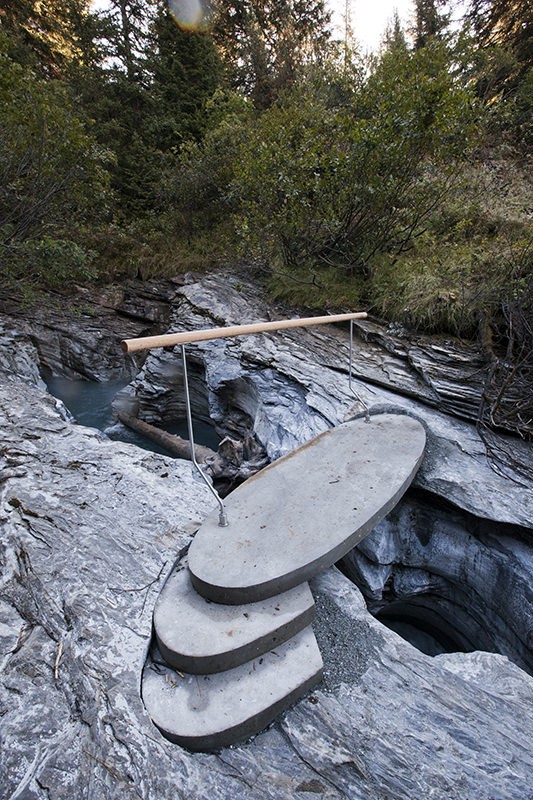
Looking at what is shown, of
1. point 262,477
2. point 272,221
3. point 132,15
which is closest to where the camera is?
point 262,477

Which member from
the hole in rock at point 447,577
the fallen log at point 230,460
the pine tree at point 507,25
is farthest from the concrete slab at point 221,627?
the pine tree at point 507,25

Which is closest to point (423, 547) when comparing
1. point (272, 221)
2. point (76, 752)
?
point (76, 752)

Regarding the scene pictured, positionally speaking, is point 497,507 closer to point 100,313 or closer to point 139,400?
point 139,400

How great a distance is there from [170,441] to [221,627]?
4.90 metres

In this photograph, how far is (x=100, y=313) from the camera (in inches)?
390

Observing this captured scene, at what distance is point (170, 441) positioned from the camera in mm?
6711

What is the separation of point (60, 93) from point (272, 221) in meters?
5.93

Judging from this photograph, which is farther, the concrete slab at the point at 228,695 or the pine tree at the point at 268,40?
the pine tree at the point at 268,40

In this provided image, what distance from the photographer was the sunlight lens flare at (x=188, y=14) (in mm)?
12391

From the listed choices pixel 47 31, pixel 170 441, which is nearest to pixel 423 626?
pixel 170 441

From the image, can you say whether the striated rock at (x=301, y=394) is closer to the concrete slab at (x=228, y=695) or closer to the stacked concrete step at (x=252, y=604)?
the stacked concrete step at (x=252, y=604)

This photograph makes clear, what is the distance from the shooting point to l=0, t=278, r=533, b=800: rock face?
5.58 ft

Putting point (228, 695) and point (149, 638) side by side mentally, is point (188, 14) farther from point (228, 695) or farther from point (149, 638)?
→ point (228, 695)

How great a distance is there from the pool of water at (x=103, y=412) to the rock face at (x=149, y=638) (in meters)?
2.72
